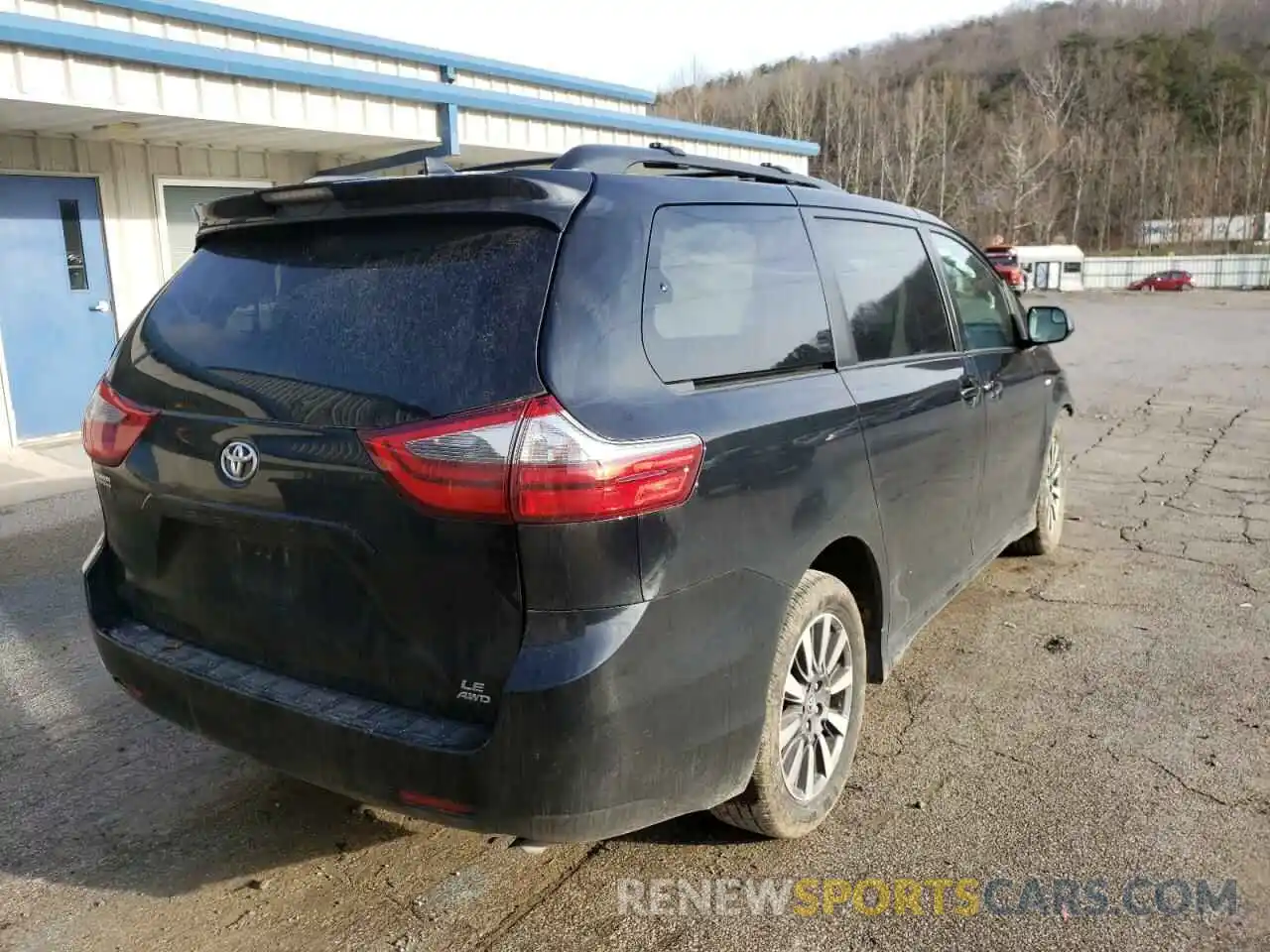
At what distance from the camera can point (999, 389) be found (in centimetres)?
436

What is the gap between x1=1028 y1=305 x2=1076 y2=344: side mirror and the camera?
16.2 ft

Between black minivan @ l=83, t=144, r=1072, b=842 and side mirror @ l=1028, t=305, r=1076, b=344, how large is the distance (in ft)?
7.45

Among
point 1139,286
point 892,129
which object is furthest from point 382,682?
point 892,129

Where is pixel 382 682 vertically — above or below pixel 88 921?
above

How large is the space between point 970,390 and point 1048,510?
186cm

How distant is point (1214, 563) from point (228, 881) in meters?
5.20

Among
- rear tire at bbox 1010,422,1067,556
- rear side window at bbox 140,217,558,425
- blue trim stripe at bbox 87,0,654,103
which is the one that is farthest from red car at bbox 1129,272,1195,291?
rear side window at bbox 140,217,558,425

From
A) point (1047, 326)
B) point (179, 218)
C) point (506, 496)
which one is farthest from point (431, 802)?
point (179, 218)

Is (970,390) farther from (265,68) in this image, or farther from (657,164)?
(265,68)

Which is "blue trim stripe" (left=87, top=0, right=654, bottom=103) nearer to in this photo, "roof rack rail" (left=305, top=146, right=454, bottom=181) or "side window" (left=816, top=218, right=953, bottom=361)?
"roof rack rail" (left=305, top=146, right=454, bottom=181)

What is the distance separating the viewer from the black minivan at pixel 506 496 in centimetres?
214

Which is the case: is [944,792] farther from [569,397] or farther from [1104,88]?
[1104,88]

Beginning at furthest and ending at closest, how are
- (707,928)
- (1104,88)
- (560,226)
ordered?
1. (1104,88)
2. (707,928)
3. (560,226)

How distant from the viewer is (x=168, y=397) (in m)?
2.63
